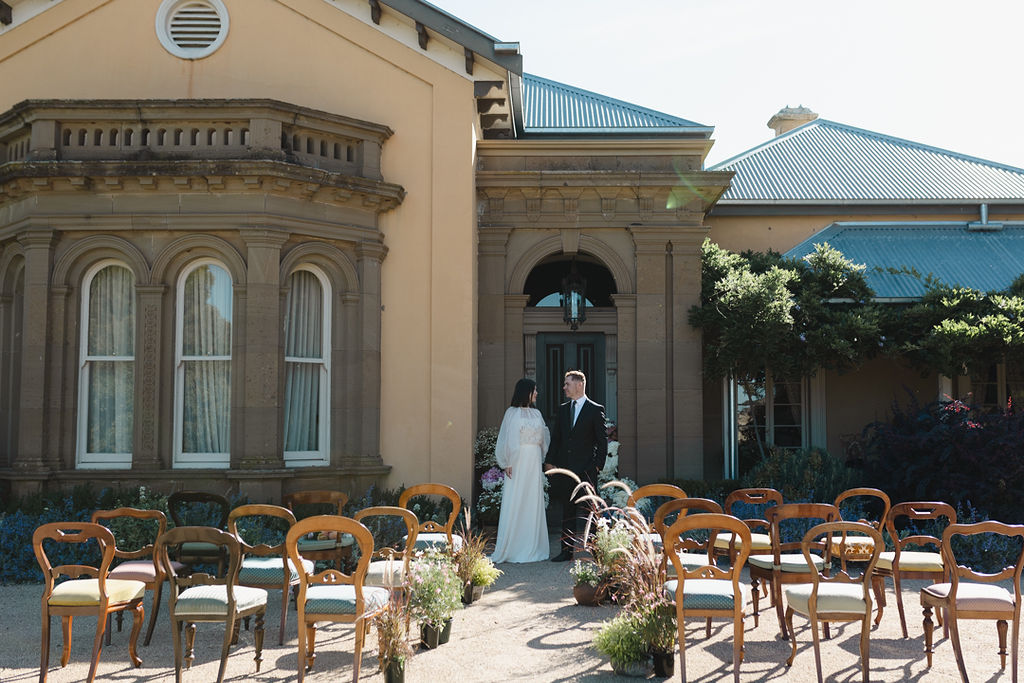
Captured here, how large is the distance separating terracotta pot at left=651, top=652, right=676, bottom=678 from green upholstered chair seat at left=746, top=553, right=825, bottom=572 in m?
1.26

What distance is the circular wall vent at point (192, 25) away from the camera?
1191cm

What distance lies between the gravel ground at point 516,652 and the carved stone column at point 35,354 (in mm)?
2652

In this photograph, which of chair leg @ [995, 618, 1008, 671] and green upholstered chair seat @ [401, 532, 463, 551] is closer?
chair leg @ [995, 618, 1008, 671]

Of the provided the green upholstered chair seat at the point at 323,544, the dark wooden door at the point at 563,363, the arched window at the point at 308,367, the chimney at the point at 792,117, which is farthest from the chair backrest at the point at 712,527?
the chimney at the point at 792,117

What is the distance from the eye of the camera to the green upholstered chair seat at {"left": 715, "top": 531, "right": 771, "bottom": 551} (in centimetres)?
802

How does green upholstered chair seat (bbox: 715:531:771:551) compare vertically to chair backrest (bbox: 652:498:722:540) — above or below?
below

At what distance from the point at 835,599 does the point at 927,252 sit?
1113 cm

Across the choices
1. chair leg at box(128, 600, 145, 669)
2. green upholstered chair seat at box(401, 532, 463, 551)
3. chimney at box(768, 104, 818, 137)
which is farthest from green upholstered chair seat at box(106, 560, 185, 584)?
chimney at box(768, 104, 818, 137)

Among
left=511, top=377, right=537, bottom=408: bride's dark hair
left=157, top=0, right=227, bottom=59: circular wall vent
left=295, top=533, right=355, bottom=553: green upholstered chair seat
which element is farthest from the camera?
left=157, top=0, right=227, bottom=59: circular wall vent

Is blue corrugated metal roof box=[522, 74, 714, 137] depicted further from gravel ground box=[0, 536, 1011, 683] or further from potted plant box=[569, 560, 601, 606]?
gravel ground box=[0, 536, 1011, 683]

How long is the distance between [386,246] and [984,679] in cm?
802

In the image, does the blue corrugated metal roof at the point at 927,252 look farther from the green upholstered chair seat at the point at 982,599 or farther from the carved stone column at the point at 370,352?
the green upholstered chair seat at the point at 982,599

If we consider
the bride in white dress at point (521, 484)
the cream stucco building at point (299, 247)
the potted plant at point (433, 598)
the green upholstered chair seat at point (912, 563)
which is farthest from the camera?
the cream stucco building at point (299, 247)

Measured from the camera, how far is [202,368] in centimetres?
1103
